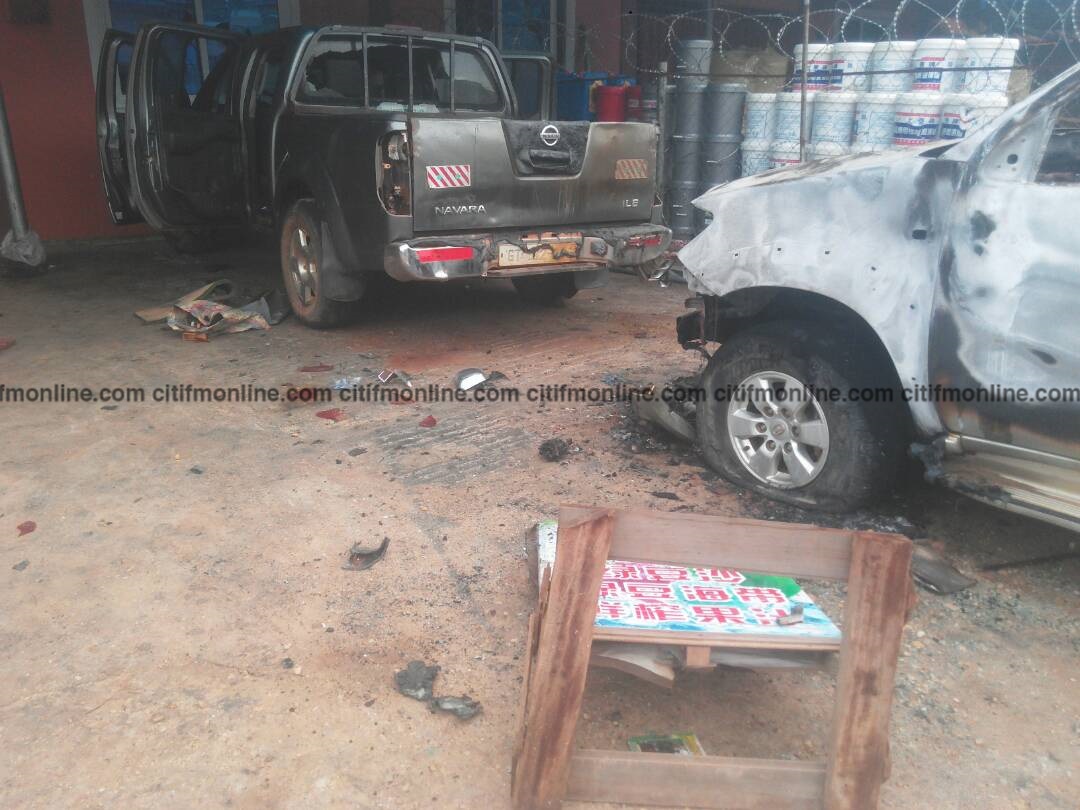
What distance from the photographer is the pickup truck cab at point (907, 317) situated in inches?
113

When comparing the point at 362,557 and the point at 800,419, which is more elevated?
the point at 800,419

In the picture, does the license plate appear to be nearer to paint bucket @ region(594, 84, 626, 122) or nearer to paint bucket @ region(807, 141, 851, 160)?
paint bucket @ region(807, 141, 851, 160)

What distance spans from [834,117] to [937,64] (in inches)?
37.9

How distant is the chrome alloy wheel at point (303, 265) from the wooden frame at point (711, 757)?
15.2 ft

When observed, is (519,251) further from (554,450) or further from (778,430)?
(778,430)

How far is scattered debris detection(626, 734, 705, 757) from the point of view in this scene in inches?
94.3

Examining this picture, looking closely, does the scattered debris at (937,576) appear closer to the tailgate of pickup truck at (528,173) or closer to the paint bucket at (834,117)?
the tailgate of pickup truck at (528,173)

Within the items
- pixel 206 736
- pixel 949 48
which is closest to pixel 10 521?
pixel 206 736

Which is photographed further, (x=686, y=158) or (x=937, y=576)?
(x=686, y=158)

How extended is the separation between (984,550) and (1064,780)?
1.26 metres

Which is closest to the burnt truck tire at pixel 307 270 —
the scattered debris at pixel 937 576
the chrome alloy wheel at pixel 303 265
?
the chrome alloy wheel at pixel 303 265

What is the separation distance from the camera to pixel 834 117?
319 inches

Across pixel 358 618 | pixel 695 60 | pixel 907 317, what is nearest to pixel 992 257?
pixel 907 317

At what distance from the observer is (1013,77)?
7551 mm
